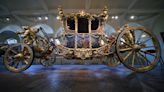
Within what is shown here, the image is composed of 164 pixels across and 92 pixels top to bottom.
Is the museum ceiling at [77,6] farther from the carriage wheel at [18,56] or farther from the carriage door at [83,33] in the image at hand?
the carriage wheel at [18,56]

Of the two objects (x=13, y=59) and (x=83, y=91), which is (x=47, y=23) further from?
(x=83, y=91)

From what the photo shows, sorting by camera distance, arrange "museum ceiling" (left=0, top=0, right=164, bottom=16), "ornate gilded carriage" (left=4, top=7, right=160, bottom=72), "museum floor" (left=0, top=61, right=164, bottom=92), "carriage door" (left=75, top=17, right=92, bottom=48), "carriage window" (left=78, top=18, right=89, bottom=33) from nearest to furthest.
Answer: "museum floor" (left=0, top=61, right=164, bottom=92) → "ornate gilded carriage" (left=4, top=7, right=160, bottom=72) → "carriage door" (left=75, top=17, right=92, bottom=48) → "carriage window" (left=78, top=18, right=89, bottom=33) → "museum ceiling" (left=0, top=0, right=164, bottom=16)

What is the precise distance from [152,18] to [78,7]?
5857 mm

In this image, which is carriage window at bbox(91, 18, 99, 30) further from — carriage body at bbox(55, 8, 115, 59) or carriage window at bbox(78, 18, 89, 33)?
carriage window at bbox(78, 18, 89, 33)

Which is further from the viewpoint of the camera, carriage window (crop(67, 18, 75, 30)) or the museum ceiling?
the museum ceiling

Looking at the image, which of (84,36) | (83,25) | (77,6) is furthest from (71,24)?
(77,6)

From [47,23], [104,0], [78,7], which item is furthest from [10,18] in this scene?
[104,0]

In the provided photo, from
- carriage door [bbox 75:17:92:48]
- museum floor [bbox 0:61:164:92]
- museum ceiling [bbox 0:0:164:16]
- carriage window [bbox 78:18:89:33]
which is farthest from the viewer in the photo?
museum ceiling [bbox 0:0:164:16]

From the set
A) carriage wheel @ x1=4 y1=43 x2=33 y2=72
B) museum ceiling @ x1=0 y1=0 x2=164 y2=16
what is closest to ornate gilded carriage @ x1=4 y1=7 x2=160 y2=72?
carriage wheel @ x1=4 y1=43 x2=33 y2=72

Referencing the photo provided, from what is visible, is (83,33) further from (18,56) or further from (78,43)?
(18,56)

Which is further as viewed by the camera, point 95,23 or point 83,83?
point 95,23

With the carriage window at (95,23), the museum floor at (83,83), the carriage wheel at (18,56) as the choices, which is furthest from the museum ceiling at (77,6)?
the museum floor at (83,83)

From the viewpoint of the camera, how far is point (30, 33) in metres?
2.56

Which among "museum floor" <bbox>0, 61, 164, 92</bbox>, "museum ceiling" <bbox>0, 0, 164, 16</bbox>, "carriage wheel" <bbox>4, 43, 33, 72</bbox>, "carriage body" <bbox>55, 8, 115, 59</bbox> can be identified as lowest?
"museum floor" <bbox>0, 61, 164, 92</bbox>
